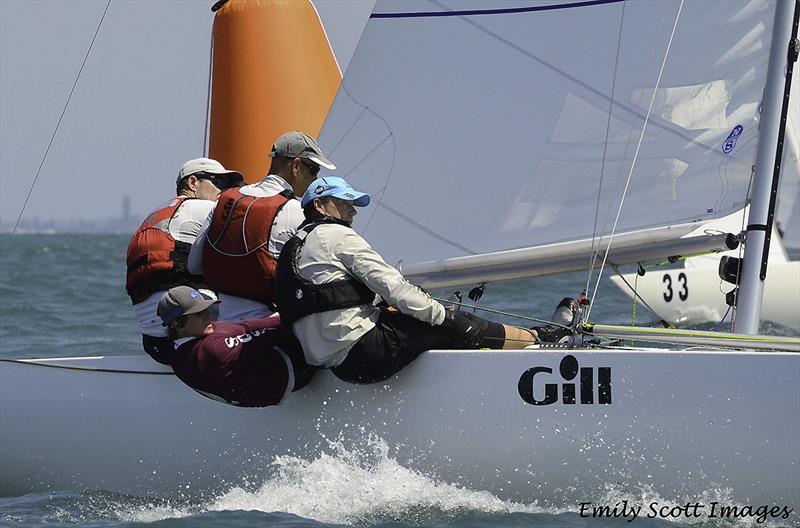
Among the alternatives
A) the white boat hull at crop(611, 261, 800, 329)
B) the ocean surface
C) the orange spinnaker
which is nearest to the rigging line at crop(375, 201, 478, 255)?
the ocean surface

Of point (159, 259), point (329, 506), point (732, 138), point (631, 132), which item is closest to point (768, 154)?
point (732, 138)

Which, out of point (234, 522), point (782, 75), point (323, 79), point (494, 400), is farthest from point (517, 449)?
point (323, 79)

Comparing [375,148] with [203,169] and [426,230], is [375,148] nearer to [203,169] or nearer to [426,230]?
[426,230]

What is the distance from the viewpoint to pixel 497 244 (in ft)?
14.1

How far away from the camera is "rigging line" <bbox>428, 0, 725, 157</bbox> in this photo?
4.10 metres

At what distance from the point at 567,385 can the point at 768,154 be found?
3.29 ft

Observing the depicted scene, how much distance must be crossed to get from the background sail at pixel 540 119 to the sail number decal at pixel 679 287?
5.78 m

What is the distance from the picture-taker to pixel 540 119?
14.3 ft

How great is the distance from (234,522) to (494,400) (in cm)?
83

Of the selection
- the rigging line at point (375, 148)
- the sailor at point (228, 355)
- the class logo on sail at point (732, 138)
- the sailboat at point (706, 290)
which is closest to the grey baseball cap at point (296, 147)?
the sailor at point (228, 355)

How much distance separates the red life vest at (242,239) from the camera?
3.74 meters

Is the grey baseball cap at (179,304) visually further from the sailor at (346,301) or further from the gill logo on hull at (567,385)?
the gill logo on hull at (567,385)

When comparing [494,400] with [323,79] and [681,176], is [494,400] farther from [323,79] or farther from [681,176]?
[323,79]

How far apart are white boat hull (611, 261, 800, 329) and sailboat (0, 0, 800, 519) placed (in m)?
5.09
